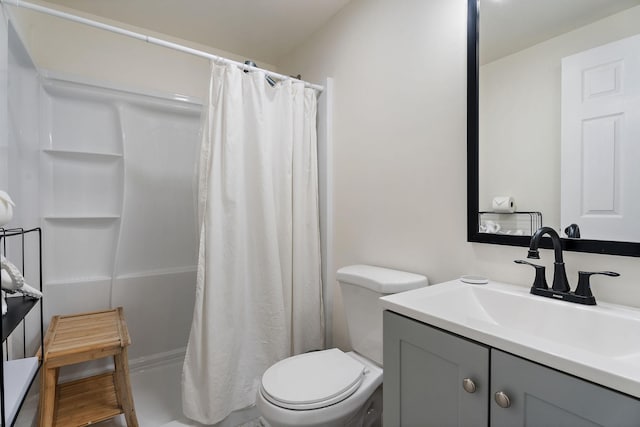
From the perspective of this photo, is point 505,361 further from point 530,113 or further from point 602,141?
point 530,113

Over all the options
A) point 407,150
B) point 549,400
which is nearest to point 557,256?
point 549,400

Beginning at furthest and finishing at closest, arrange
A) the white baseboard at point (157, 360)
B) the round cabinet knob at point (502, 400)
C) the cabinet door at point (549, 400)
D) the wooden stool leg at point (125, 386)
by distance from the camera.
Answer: the white baseboard at point (157, 360) → the wooden stool leg at point (125, 386) → the round cabinet knob at point (502, 400) → the cabinet door at point (549, 400)

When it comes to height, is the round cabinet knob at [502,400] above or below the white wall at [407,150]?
below

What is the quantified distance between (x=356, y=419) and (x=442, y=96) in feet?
4.84

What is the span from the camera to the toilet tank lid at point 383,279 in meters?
1.30

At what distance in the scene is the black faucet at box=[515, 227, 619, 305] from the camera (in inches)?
35.0

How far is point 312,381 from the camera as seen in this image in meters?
1.27

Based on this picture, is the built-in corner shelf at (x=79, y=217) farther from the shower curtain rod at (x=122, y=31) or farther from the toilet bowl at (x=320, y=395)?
the toilet bowl at (x=320, y=395)

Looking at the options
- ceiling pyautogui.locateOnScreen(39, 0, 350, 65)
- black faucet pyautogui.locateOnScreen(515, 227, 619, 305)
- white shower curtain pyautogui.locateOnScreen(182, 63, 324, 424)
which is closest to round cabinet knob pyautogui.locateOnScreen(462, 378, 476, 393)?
black faucet pyautogui.locateOnScreen(515, 227, 619, 305)

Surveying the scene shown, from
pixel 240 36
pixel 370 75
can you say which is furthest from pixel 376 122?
pixel 240 36

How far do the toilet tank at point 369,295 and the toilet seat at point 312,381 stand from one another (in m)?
0.10

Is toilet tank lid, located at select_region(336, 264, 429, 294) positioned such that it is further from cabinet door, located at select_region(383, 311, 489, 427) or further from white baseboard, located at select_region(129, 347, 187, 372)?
white baseboard, located at select_region(129, 347, 187, 372)

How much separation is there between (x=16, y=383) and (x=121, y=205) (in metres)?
1.49

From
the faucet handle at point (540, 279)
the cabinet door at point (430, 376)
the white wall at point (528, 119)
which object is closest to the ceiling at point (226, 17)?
the white wall at point (528, 119)
